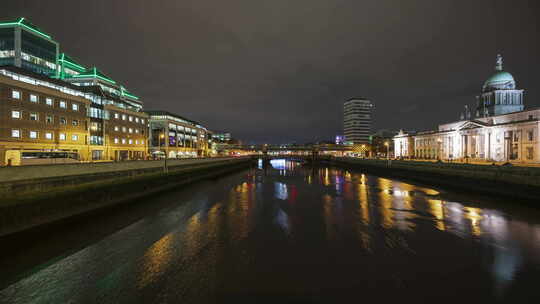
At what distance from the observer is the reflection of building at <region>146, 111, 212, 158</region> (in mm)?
96156

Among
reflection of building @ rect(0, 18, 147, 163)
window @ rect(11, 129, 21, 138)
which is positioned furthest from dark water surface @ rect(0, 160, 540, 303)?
window @ rect(11, 129, 21, 138)

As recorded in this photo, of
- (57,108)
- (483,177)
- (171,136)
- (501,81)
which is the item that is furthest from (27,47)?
(501,81)

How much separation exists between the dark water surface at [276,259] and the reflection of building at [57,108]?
34977 millimetres

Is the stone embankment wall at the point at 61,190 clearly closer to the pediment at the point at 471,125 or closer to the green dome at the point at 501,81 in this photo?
the pediment at the point at 471,125

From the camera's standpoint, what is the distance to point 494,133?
82.4 meters

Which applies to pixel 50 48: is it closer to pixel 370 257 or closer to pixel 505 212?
pixel 370 257

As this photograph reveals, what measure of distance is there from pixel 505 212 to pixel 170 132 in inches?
4030

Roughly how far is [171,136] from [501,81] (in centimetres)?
13958

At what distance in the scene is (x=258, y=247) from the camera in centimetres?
1374

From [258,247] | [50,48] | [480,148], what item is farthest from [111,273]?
[480,148]

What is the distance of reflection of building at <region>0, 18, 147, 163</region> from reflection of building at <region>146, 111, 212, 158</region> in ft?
49.6

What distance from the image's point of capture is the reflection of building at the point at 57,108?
42438 mm

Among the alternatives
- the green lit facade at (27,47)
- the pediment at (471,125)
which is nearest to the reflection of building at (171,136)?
the green lit facade at (27,47)

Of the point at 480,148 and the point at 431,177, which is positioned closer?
the point at 431,177
